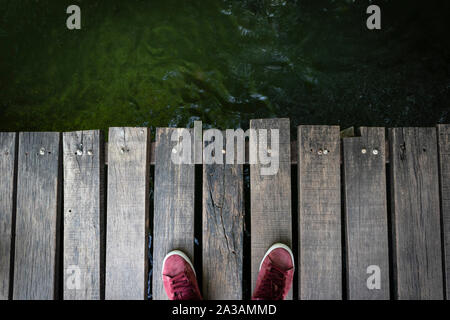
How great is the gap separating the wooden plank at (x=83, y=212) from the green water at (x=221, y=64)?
0.71 m

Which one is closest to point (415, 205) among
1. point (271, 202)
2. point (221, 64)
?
point (271, 202)

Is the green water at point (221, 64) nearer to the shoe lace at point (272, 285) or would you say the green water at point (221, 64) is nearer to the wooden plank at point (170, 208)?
the wooden plank at point (170, 208)

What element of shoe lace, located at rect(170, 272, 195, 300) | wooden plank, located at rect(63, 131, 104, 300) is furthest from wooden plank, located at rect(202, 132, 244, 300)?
wooden plank, located at rect(63, 131, 104, 300)

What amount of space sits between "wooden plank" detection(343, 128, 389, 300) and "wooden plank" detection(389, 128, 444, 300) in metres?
0.09

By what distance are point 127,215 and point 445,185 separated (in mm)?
2066

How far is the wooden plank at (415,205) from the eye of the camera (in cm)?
173

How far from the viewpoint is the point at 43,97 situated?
248 centimetres

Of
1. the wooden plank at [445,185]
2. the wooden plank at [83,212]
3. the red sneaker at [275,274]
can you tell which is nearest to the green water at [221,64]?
the wooden plank at [445,185]

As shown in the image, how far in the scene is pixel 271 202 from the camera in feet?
5.74

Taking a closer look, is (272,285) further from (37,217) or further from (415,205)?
(37,217)

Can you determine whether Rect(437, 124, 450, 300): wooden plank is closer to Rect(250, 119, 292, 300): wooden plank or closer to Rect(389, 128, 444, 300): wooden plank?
Rect(389, 128, 444, 300): wooden plank

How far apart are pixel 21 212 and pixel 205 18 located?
2.14 metres
